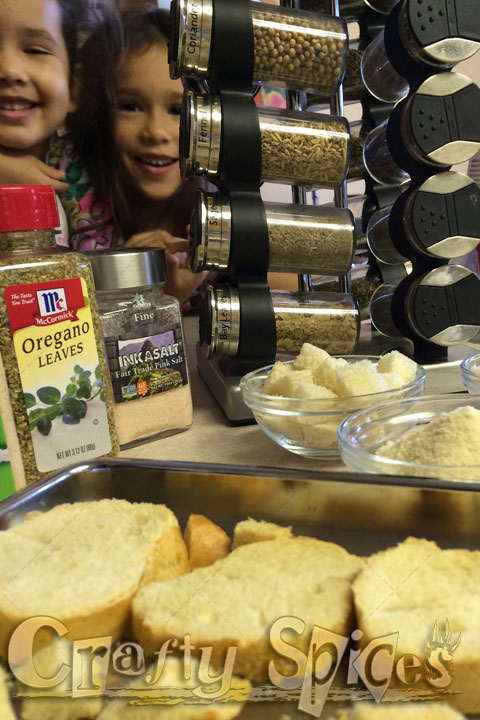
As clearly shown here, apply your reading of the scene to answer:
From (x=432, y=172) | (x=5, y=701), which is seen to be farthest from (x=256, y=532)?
(x=432, y=172)

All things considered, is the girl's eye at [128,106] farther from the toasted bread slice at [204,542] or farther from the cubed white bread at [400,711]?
the cubed white bread at [400,711]

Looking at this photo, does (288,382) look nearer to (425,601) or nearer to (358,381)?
(358,381)

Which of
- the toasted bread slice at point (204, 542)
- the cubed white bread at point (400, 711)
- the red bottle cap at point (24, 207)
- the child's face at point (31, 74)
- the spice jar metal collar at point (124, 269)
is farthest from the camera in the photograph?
the child's face at point (31, 74)

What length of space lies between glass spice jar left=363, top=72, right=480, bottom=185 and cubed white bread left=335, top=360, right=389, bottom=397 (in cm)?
31

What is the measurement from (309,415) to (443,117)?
423mm

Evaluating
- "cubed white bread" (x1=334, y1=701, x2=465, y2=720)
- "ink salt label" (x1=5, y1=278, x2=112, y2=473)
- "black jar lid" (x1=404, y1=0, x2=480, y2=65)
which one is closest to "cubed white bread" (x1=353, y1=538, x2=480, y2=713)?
"cubed white bread" (x1=334, y1=701, x2=465, y2=720)

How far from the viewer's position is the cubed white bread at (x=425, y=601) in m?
0.23

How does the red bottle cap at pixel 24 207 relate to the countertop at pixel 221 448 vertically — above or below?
above

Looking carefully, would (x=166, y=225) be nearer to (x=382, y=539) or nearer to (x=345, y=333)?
(x=345, y=333)

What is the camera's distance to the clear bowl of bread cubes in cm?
59

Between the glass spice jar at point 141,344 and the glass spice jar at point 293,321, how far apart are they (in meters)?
0.05

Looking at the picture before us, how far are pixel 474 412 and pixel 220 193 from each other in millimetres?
461

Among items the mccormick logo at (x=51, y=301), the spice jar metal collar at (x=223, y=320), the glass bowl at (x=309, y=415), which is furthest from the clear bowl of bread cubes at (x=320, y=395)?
the mccormick logo at (x=51, y=301)

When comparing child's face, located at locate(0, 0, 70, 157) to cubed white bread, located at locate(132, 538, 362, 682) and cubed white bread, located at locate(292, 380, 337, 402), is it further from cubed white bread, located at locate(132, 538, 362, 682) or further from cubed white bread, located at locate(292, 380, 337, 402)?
cubed white bread, located at locate(132, 538, 362, 682)
